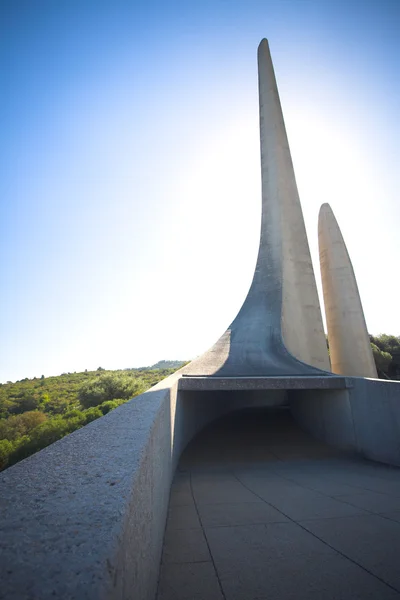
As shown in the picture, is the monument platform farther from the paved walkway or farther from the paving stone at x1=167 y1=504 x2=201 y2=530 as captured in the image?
the paving stone at x1=167 y1=504 x2=201 y2=530

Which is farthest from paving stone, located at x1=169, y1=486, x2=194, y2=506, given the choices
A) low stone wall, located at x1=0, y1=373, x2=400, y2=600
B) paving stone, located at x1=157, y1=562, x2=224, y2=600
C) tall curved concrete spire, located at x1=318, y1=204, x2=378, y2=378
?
tall curved concrete spire, located at x1=318, y1=204, x2=378, y2=378

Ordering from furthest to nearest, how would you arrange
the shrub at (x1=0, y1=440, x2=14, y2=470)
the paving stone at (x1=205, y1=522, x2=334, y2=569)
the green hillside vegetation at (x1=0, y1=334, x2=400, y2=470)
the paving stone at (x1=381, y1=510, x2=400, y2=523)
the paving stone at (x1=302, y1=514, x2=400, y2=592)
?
the shrub at (x1=0, y1=440, x2=14, y2=470) < the green hillside vegetation at (x1=0, y1=334, x2=400, y2=470) < the paving stone at (x1=381, y1=510, x2=400, y2=523) < the paving stone at (x1=205, y1=522, x2=334, y2=569) < the paving stone at (x1=302, y1=514, x2=400, y2=592)

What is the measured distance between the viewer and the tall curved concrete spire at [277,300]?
31.2 feet

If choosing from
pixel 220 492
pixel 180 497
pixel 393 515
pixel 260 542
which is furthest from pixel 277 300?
pixel 260 542

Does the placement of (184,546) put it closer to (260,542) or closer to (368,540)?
(260,542)

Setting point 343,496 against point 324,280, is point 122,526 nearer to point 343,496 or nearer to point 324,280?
point 343,496

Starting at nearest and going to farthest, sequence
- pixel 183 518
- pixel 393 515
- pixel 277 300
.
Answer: pixel 393 515, pixel 183 518, pixel 277 300

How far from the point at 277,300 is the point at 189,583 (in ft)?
35.5

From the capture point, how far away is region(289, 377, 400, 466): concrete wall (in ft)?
16.3

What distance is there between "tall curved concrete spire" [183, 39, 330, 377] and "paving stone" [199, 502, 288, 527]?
4683mm

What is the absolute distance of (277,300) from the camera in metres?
12.0

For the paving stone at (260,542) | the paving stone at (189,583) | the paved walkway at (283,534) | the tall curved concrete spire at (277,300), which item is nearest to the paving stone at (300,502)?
the paved walkway at (283,534)

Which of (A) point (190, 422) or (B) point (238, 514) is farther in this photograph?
(A) point (190, 422)

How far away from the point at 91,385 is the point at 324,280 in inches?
1413
